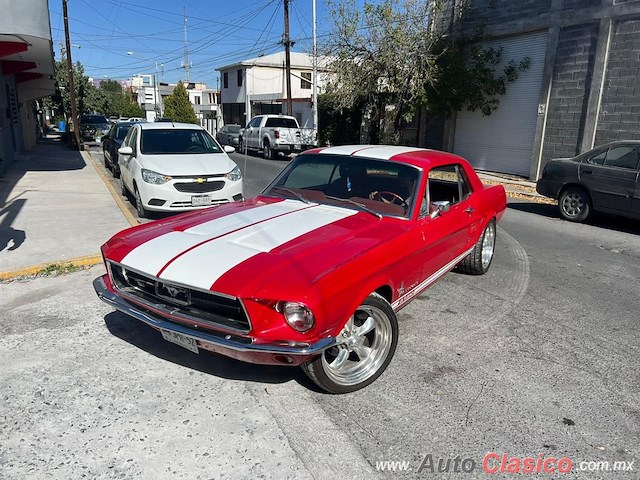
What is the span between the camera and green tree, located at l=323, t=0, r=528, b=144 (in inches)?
656

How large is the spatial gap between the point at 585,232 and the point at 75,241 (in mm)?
8194

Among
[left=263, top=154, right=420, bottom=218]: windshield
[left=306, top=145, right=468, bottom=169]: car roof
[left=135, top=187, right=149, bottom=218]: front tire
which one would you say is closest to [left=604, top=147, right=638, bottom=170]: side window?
[left=306, top=145, right=468, bottom=169]: car roof

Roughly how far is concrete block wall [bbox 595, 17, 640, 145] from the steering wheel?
11845 millimetres

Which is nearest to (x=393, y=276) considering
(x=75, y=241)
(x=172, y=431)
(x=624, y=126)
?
(x=172, y=431)

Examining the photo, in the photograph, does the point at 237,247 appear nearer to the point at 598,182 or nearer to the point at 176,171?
the point at 176,171

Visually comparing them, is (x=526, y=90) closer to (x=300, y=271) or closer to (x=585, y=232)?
(x=585, y=232)

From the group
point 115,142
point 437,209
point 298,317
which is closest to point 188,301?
point 298,317

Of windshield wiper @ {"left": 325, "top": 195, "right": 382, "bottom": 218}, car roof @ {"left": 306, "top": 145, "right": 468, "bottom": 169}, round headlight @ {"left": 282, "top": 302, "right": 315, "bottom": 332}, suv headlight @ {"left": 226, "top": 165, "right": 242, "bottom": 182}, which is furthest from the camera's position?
suv headlight @ {"left": 226, "top": 165, "right": 242, "bottom": 182}

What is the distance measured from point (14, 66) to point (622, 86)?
18257 mm

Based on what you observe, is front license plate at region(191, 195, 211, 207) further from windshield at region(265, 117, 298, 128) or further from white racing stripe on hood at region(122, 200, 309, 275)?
windshield at region(265, 117, 298, 128)

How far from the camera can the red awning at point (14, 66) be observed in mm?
15640

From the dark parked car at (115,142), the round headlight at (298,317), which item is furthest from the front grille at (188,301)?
the dark parked car at (115,142)

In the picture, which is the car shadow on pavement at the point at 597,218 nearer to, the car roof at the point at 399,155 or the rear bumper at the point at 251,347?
the car roof at the point at 399,155

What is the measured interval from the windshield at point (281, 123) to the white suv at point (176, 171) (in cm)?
1361
